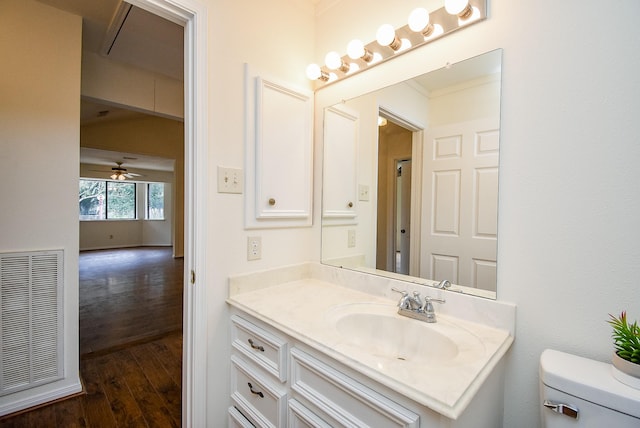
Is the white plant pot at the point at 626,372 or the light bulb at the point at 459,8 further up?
the light bulb at the point at 459,8

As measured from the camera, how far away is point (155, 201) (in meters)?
8.84

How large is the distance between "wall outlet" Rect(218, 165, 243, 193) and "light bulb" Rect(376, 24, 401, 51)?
0.87m

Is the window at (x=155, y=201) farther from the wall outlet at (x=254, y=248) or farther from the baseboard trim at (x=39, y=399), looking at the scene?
the wall outlet at (x=254, y=248)

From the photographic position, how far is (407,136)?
131 cm

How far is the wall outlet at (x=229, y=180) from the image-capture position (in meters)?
1.26

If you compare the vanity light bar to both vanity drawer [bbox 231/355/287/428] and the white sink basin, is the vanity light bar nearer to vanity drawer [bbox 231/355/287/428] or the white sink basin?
the white sink basin

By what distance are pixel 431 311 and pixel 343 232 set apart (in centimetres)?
67

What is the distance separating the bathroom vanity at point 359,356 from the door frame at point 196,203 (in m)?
0.14

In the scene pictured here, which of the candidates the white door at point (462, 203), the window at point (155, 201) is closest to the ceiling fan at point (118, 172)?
the window at point (155, 201)

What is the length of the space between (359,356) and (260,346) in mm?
492

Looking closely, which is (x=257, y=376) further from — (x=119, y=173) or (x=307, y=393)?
(x=119, y=173)

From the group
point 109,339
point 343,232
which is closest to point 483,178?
point 343,232

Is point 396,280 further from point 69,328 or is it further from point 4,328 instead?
point 4,328

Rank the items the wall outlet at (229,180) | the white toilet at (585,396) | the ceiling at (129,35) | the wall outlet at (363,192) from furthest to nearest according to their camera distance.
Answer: the ceiling at (129,35) → the wall outlet at (363,192) → the wall outlet at (229,180) → the white toilet at (585,396)
